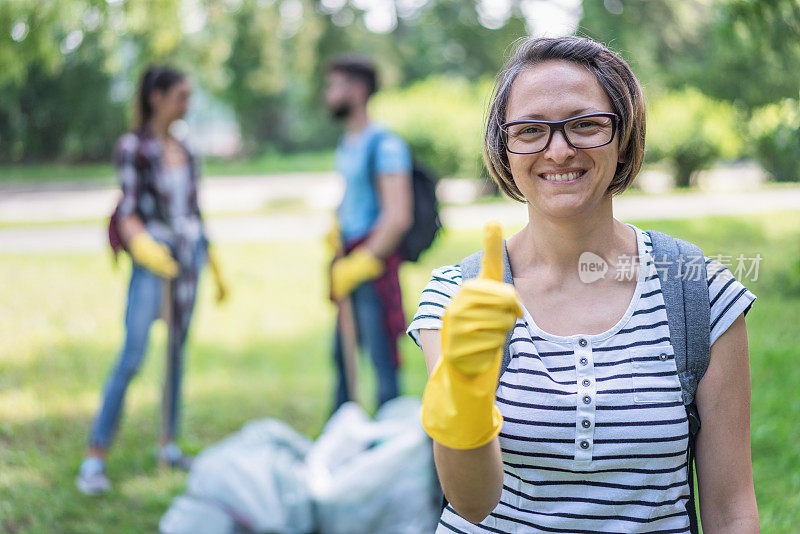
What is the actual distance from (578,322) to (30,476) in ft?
11.6

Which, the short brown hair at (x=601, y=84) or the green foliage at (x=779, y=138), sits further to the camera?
the green foliage at (x=779, y=138)

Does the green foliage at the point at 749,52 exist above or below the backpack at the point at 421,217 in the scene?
above

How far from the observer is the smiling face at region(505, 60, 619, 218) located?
4.31ft

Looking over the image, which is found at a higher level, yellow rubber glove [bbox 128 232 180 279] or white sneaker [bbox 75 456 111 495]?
yellow rubber glove [bbox 128 232 180 279]

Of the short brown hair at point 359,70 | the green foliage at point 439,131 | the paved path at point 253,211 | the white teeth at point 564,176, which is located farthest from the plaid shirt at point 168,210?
the green foliage at point 439,131

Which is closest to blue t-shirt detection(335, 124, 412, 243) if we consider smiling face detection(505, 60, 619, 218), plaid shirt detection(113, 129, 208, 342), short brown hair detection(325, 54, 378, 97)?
short brown hair detection(325, 54, 378, 97)

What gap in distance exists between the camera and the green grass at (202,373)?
12.0 feet

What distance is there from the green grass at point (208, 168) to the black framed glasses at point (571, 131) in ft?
23.2

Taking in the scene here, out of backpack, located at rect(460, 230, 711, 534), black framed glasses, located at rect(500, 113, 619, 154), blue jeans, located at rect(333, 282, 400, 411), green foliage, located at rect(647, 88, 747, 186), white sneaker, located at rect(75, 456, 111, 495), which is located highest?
green foliage, located at rect(647, 88, 747, 186)

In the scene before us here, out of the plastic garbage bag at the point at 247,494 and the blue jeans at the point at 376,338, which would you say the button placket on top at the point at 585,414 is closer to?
the plastic garbage bag at the point at 247,494

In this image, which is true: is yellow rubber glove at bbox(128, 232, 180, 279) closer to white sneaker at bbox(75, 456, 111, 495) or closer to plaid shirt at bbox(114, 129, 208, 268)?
plaid shirt at bbox(114, 129, 208, 268)

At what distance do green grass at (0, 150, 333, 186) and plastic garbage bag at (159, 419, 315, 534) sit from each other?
535cm

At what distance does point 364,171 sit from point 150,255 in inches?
42.8

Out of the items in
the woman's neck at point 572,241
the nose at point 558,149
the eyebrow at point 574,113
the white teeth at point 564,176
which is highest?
the eyebrow at point 574,113
